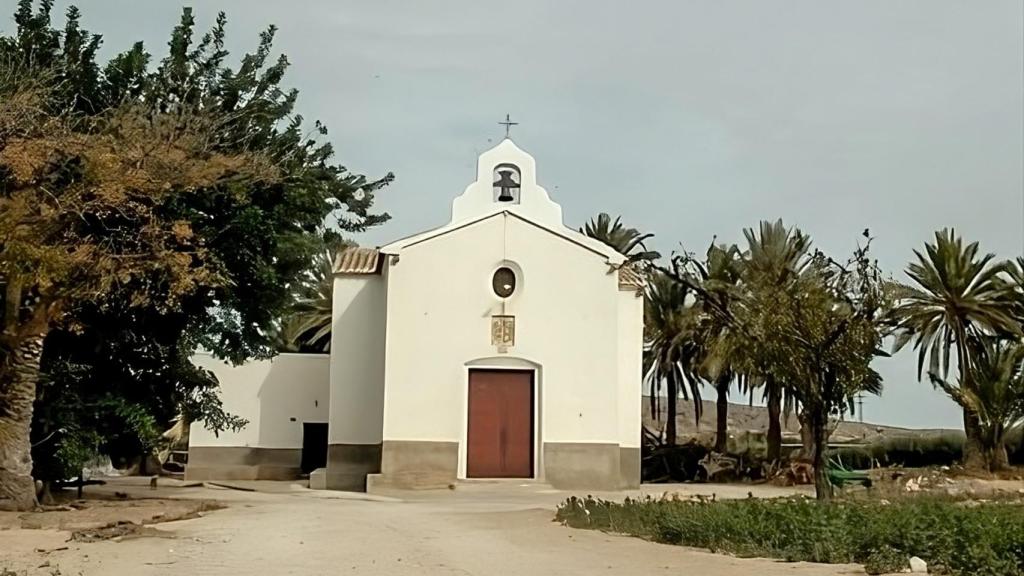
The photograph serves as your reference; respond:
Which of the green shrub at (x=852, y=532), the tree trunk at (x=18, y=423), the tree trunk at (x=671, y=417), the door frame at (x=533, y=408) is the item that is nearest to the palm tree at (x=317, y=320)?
the tree trunk at (x=671, y=417)

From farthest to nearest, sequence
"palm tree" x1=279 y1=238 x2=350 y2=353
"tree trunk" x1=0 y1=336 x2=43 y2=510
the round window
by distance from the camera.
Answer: "palm tree" x1=279 y1=238 x2=350 y2=353 → the round window → "tree trunk" x1=0 y1=336 x2=43 y2=510

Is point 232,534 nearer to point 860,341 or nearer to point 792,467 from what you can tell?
point 860,341

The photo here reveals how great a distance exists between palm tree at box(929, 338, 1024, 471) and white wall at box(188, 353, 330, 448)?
793 inches

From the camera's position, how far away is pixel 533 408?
28.8 m

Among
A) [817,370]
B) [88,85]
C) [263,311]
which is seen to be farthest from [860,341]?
[88,85]

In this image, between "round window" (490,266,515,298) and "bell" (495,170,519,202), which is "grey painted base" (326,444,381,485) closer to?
"round window" (490,266,515,298)

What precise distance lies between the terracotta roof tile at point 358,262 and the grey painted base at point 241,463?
7.66m

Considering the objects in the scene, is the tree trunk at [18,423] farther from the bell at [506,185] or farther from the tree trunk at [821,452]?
the bell at [506,185]

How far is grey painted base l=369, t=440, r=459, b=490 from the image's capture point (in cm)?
2784

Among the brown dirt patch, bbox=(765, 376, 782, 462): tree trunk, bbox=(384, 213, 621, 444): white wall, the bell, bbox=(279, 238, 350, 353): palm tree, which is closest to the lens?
the brown dirt patch

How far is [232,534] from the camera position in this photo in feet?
51.5

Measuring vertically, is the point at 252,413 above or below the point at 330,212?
below

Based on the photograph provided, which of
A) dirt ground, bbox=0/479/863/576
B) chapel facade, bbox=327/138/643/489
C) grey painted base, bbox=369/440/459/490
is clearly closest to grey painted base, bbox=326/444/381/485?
chapel facade, bbox=327/138/643/489

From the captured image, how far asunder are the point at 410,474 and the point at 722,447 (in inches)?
627
